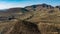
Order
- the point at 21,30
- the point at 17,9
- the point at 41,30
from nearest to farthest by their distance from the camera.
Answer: the point at 21,30 → the point at 41,30 → the point at 17,9

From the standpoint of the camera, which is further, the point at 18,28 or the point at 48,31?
the point at 48,31

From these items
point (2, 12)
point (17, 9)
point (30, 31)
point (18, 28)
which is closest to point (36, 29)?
point (30, 31)

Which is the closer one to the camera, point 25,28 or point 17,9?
point 25,28

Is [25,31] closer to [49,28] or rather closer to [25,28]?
[25,28]

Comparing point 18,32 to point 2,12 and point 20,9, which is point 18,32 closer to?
point 2,12

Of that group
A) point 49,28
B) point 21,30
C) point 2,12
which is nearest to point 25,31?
point 21,30

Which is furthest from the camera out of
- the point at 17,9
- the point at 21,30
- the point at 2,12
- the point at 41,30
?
the point at 17,9

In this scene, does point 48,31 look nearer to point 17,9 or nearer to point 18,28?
point 18,28
